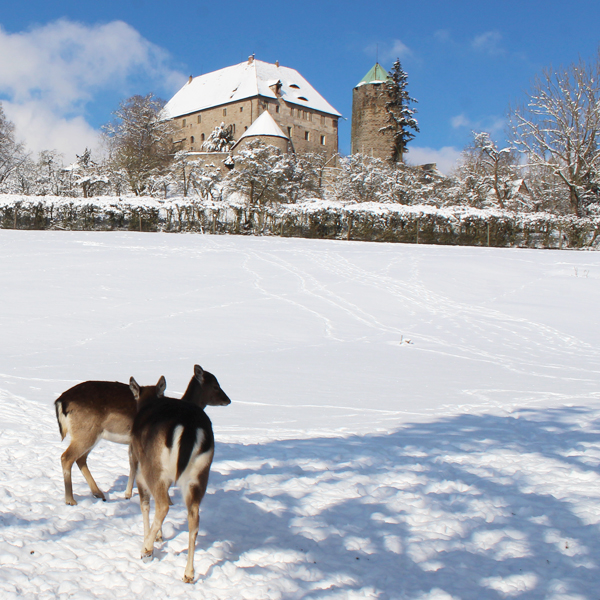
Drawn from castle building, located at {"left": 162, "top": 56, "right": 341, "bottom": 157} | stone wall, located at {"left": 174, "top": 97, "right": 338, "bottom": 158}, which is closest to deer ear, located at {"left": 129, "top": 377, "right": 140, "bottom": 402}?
stone wall, located at {"left": 174, "top": 97, "right": 338, "bottom": 158}

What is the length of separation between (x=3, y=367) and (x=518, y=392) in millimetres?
7584

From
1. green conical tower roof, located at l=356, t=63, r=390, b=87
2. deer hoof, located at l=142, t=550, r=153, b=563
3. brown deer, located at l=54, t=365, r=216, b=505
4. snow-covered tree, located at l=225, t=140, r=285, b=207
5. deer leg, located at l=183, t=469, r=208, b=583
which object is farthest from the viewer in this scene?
green conical tower roof, located at l=356, t=63, r=390, b=87

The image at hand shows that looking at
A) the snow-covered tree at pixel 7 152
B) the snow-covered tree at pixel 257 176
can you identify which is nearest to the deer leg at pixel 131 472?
the snow-covered tree at pixel 257 176

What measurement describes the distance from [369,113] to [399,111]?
51.2 ft

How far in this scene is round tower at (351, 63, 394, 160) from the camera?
7581 centimetres

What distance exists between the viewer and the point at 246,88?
87812 millimetres

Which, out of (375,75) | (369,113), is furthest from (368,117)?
(375,75)

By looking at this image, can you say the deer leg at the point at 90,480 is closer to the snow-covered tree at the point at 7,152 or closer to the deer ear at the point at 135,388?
the deer ear at the point at 135,388

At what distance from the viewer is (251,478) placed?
4.45 meters

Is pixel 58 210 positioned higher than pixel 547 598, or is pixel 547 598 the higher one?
pixel 58 210

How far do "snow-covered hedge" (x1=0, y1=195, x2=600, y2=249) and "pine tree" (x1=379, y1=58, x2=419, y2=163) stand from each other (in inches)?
1284

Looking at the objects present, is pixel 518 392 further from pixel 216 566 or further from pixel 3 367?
pixel 3 367

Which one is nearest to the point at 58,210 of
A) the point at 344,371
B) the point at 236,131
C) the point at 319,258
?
the point at 319,258

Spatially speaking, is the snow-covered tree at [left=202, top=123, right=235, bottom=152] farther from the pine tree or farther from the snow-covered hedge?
the snow-covered hedge
